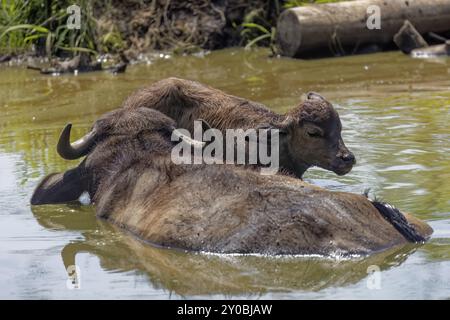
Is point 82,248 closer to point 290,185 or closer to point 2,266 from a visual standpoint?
point 2,266

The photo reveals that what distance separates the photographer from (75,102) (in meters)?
13.8

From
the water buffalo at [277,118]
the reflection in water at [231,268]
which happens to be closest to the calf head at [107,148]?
the water buffalo at [277,118]

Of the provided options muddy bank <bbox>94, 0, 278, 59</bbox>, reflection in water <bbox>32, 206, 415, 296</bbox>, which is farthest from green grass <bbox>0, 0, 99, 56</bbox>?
reflection in water <bbox>32, 206, 415, 296</bbox>

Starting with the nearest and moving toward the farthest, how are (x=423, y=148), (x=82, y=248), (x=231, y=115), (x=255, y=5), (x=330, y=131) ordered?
(x=82, y=248) → (x=330, y=131) → (x=231, y=115) → (x=423, y=148) → (x=255, y=5)

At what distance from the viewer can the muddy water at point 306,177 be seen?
21.6 ft

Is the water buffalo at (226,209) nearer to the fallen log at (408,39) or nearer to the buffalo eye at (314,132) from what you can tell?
the buffalo eye at (314,132)

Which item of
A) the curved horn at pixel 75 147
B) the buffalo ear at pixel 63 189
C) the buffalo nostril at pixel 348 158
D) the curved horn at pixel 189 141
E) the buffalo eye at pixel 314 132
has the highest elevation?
the curved horn at pixel 189 141

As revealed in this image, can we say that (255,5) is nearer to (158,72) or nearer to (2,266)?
(158,72)

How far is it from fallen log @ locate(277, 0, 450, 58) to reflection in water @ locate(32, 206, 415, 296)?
8.42m

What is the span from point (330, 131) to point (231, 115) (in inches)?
39.0
